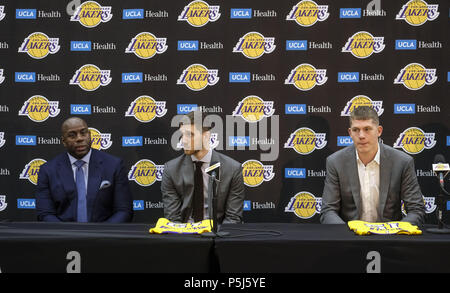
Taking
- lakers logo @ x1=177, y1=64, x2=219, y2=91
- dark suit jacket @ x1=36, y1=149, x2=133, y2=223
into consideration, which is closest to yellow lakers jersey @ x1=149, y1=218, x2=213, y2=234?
dark suit jacket @ x1=36, y1=149, x2=133, y2=223

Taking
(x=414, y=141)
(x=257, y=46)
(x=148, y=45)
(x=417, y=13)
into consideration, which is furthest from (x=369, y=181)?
(x=148, y=45)

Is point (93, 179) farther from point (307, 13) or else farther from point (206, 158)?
point (307, 13)

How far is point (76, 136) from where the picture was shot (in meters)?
3.41

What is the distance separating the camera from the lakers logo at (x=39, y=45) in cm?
421

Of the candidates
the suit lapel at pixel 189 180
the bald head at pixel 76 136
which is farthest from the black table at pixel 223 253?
the bald head at pixel 76 136

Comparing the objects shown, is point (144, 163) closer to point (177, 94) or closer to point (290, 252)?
point (177, 94)

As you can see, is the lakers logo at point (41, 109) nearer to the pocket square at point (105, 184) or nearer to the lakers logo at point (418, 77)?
the pocket square at point (105, 184)

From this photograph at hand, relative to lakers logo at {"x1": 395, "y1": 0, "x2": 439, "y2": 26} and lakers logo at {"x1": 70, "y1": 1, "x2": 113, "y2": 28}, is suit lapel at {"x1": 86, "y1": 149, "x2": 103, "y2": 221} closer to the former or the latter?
lakers logo at {"x1": 70, "y1": 1, "x2": 113, "y2": 28}

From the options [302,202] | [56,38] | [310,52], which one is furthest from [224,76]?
[56,38]

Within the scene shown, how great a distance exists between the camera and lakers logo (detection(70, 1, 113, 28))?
4191 mm

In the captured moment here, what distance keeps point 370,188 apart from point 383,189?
96 millimetres

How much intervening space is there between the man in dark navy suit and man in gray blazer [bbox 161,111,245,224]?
56 centimetres

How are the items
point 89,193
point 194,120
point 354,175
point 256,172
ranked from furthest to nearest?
1. point 256,172
2. point 89,193
3. point 194,120
4. point 354,175

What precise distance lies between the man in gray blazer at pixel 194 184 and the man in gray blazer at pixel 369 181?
27.8 inches
